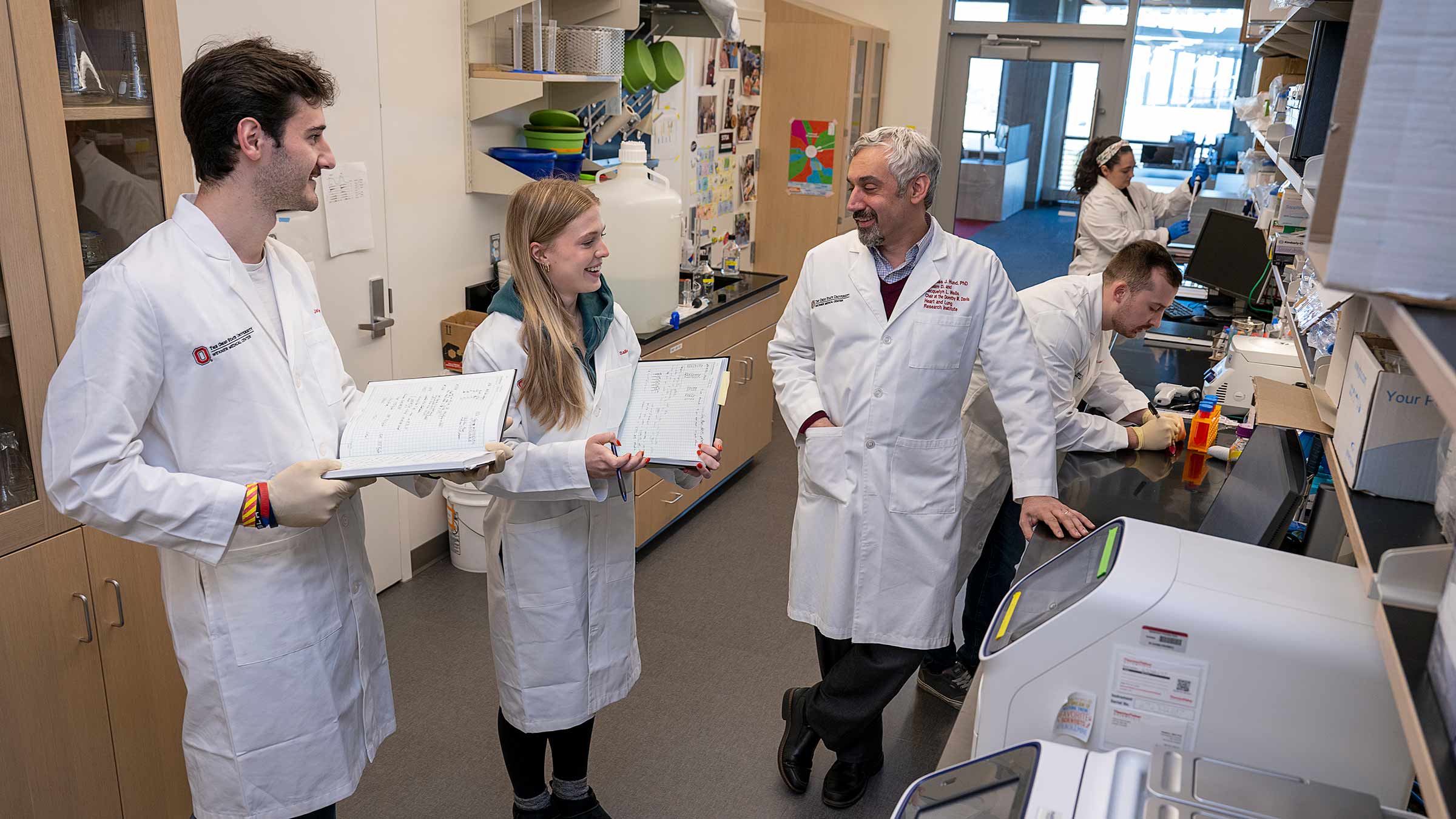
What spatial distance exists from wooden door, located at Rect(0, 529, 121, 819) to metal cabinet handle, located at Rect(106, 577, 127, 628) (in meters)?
0.04

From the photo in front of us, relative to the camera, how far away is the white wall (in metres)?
6.16

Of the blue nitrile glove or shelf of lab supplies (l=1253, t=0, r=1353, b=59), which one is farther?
the blue nitrile glove

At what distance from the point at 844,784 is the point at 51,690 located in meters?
1.73

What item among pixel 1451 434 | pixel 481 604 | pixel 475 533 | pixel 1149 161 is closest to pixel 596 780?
pixel 481 604

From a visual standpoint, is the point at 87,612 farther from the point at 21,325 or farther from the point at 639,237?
the point at 639,237

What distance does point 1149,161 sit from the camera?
6.01m

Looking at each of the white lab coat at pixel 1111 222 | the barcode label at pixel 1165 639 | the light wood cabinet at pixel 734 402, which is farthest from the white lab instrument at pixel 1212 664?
the white lab coat at pixel 1111 222

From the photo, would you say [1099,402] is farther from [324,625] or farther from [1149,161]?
[1149,161]

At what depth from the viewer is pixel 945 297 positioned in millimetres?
2244

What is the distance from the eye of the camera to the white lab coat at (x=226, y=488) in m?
1.47

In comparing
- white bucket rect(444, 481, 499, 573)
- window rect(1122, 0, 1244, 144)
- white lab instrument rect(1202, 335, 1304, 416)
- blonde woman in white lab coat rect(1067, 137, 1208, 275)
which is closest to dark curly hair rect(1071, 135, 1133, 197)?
blonde woman in white lab coat rect(1067, 137, 1208, 275)

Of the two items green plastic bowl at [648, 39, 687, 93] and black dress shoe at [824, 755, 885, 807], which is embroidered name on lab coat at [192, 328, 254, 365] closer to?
black dress shoe at [824, 755, 885, 807]

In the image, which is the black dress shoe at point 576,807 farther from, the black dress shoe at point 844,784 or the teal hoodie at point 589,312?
the teal hoodie at point 589,312

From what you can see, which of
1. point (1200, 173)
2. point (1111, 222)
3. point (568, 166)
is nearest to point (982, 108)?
point (1200, 173)
